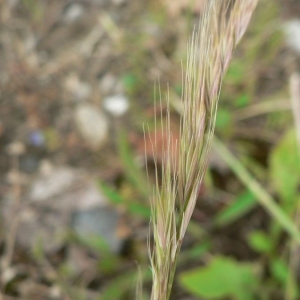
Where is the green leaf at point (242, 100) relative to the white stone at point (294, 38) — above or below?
below

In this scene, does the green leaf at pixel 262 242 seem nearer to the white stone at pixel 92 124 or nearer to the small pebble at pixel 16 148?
the white stone at pixel 92 124

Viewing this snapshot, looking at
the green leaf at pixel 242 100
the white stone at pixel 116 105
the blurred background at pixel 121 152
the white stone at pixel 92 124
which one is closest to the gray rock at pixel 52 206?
the blurred background at pixel 121 152

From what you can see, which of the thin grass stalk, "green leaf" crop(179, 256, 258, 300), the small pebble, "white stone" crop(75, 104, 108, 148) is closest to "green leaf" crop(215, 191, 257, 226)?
"green leaf" crop(179, 256, 258, 300)

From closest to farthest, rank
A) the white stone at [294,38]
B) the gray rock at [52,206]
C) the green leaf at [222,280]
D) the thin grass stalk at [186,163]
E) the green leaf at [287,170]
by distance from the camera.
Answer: the thin grass stalk at [186,163] → the green leaf at [222,280] → the green leaf at [287,170] → the gray rock at [52,206] → the white stone at [294,38]

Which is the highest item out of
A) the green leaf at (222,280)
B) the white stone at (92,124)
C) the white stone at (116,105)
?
the white stone at (116,105)

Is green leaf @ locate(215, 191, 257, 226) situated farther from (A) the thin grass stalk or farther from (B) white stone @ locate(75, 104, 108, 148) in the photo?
(A) the thin grass stalk

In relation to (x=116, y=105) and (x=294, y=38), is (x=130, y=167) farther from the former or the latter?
(x=294, y=38)

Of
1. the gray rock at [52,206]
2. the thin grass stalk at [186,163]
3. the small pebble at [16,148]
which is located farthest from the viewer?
the small pebble at [16,148]

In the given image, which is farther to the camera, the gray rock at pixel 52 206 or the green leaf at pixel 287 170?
the gray rock at pixel 52 206
